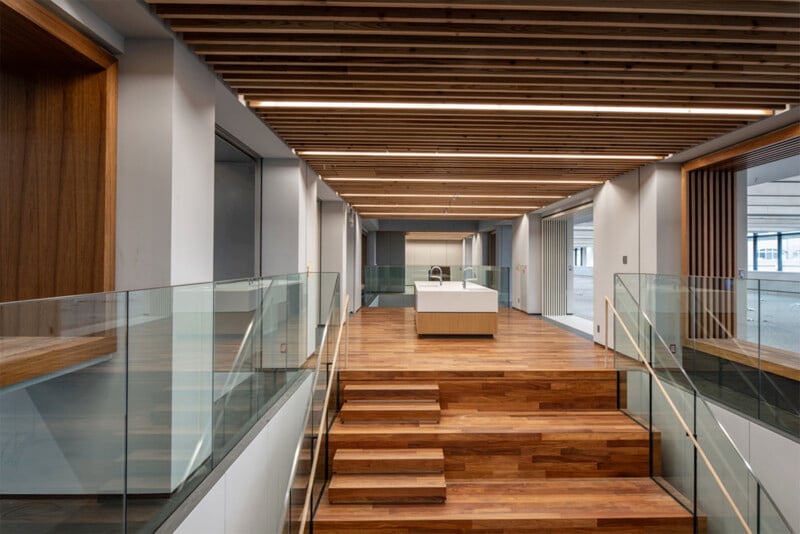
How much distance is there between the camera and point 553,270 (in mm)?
12430

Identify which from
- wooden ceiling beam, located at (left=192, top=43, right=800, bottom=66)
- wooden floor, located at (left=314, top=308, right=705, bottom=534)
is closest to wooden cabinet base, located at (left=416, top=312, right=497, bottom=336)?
wooden floor, located at (left=314, top=308, right=705, bottom=534)

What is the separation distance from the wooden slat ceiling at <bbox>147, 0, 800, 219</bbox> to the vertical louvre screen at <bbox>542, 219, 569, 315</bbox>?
→ 6.66 meters

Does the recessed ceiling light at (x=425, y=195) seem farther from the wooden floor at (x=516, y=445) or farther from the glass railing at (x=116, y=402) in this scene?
the glass railing at (x=116, y=402)

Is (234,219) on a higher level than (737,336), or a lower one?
higher

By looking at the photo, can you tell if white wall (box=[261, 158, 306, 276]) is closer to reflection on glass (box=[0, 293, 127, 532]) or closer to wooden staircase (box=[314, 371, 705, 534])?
wooden staircase (box=[314, 371, 705, 534])

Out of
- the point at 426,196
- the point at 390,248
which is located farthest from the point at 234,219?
the point at 390,248

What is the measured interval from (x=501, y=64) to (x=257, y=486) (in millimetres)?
3525

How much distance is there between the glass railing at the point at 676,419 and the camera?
3.61m

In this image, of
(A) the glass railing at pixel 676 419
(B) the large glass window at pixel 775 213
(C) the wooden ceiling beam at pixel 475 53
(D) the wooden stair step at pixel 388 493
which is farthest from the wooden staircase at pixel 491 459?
A: (B) the large glass window at pixel 775 213

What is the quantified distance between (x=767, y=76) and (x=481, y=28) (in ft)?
7.87

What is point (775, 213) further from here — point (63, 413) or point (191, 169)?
point (63, 413)

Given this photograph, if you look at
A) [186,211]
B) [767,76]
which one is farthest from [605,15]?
[186,211]

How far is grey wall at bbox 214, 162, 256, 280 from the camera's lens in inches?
245

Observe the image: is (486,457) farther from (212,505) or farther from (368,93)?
(368,93)
